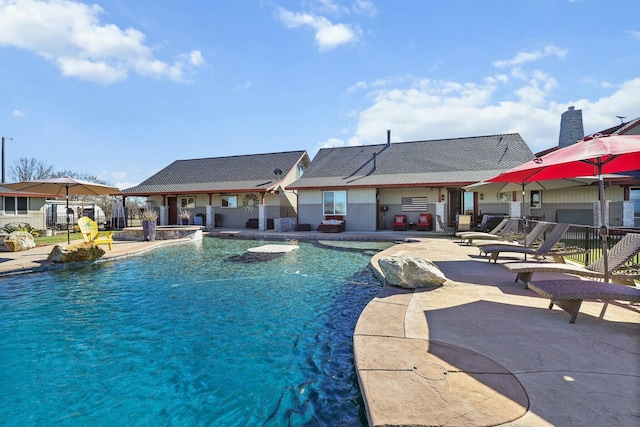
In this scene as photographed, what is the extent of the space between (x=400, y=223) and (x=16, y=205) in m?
22.4

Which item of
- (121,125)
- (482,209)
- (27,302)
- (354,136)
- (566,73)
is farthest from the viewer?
(354,136)

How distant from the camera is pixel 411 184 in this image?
1588cm

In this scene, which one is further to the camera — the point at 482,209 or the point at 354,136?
the point at 354,136

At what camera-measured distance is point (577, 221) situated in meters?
14.8

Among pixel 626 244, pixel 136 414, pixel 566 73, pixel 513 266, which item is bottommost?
pixel 136 414

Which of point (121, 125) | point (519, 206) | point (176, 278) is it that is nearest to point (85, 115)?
point (121, 125)

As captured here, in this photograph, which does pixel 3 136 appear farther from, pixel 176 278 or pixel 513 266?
pixel 513 266

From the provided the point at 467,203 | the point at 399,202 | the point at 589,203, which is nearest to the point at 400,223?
the point at 399,202

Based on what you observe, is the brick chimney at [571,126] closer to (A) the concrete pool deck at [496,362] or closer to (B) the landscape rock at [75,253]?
(A) the concrete pool deck at [496,362]

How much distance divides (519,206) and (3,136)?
3756 cm

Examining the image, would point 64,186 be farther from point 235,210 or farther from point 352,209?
point 352,209

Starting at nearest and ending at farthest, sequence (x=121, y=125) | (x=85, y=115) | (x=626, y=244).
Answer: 1. (x=626, y=244)
2. (x=85, y=115)
3. (x=121, y=125)

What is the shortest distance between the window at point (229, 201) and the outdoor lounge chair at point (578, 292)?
19684 mm

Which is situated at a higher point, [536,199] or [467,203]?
[536,199]
